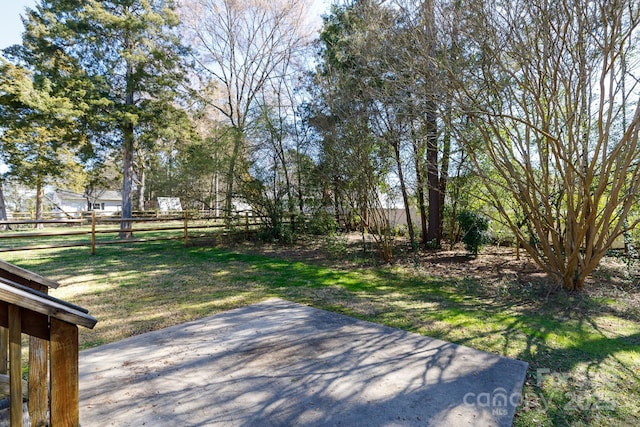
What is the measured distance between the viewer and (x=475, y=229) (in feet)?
23.5

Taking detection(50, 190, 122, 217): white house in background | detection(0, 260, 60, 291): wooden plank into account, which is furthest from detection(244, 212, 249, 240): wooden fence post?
detection(50, 190, 122, 217): white house in background

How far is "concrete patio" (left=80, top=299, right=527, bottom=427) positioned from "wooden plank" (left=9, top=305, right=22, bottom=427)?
2.12ft

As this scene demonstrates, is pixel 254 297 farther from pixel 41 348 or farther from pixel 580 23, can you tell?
pixel 580 23

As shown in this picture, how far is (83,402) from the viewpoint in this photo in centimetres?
208

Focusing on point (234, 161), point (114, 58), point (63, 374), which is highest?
point (114, 58)

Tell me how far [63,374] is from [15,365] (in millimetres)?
175

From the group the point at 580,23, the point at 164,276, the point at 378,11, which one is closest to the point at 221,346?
the point at 164,276

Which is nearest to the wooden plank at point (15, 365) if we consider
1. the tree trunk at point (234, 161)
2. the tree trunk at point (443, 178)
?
the tree trunk at point (443, 178)

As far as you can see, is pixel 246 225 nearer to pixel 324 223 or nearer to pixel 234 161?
pixel 234 161

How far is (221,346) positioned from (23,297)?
2.00 meters

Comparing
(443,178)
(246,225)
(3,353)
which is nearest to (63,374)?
(3,353)

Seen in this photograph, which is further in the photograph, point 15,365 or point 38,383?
point 38,383

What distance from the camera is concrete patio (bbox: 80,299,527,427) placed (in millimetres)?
1993

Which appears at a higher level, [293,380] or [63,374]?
[63,374]
